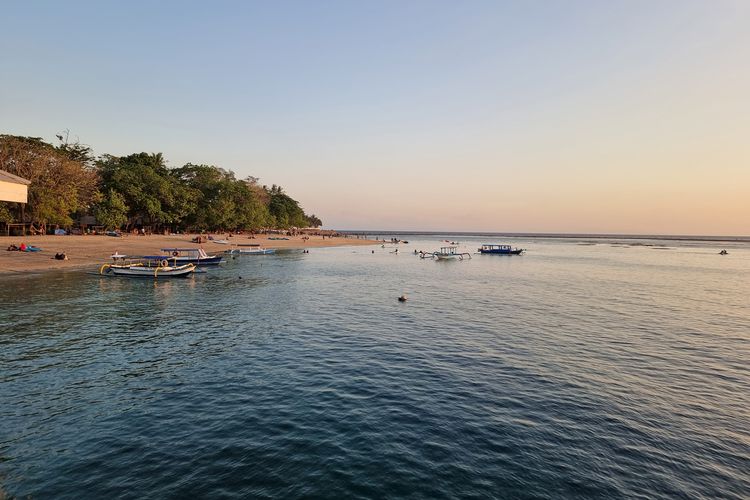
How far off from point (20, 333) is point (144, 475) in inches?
885

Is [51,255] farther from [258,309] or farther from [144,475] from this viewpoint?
[144,475]

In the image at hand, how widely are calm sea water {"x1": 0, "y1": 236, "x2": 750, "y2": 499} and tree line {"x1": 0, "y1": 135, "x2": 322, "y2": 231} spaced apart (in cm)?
5744

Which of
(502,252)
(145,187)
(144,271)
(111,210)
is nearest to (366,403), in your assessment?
(144,271)

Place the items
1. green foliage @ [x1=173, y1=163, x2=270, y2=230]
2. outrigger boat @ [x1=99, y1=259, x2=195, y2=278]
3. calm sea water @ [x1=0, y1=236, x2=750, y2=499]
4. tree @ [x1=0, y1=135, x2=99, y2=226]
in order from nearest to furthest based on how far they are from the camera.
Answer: calm sea water @ [x1=0, y1=236, x2=750, y2=499] → outrigger boat @ [x1=99, y1=259, x2=195, y2=278] → tree @ [x1=0, y1=135, x2=99, y2=226] → green foliage @ [x1=173, y1=163, x2=270, y2=230]

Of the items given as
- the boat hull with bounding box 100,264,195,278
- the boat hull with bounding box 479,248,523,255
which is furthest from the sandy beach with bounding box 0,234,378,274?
the boat hull with bounding box 479,248,523,255

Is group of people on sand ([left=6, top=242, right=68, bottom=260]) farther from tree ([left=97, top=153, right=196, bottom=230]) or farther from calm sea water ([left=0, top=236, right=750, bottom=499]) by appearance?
tree ([left=97, top=153, right=196, bottom=230])

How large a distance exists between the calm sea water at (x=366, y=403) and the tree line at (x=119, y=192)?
188 ft

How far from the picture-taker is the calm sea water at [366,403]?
459 inches

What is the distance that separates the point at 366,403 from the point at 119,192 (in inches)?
4382

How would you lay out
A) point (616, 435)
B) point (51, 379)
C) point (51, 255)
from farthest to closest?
1. point (51, 255)
2. point (51, 379)
3. point (616, 435)

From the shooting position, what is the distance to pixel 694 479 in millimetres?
12070

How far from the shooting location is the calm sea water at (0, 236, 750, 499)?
38.2 feet

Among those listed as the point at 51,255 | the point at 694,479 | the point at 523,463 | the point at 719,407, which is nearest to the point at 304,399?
the point at 523,463

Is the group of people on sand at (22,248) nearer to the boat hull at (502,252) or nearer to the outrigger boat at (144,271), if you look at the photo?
the outrigger boat at (144,271)
